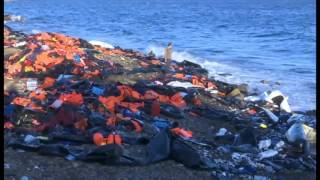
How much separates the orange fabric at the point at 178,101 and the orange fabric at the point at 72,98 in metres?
1.95

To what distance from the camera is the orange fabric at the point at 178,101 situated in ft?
34.7

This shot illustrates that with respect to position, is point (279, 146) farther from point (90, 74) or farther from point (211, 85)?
point (211, 85)

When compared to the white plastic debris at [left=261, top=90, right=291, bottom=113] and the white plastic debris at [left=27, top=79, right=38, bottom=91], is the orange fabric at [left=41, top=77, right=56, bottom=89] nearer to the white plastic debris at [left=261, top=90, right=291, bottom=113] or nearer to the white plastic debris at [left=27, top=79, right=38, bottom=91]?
Answer: the white plastic debris at [left=27, top=79, right=38, bottom=91]

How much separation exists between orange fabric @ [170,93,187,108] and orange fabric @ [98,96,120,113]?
1335 millimetres

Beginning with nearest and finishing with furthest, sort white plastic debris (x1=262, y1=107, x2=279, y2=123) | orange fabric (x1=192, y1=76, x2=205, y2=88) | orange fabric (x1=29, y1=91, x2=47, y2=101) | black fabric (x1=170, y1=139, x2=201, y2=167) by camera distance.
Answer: black fabric (x1=170, y1=139, x2=201, y2=167), orange fabric (x1=29, y1=91, x2=47, y2=101), white plastic debris (x1=262, y1=107, x2=279, y2=123), orange fabric (x1=192, y1=76, x2=205, y2=88)

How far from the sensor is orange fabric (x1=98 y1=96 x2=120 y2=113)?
9223 millimetres

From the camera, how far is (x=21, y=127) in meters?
7.86

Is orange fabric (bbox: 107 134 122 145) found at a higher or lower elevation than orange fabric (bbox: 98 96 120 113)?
lower

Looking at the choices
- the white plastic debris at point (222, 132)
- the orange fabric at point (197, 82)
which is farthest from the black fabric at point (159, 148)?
the orange fabric at point (197, 82)

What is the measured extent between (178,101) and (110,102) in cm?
181

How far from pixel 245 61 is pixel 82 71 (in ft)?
38.8

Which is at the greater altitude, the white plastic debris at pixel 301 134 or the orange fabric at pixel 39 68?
the orange fabric at pixel 39 68

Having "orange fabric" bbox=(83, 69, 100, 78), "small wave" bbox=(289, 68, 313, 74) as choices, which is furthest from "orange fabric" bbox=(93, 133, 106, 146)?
"small wave" bbox=(289, 68, 313, 74)

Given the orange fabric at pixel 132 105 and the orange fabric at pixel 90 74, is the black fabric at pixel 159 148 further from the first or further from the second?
the orange fabric at pixel 90 74
